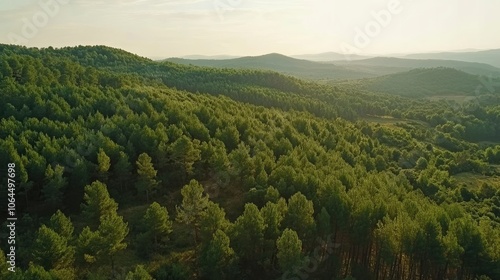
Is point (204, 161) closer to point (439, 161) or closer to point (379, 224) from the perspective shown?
point (379, 224)

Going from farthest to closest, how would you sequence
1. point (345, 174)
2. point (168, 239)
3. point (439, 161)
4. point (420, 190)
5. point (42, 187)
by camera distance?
point (439, 161) → point (420, 190) → point (345, 174) → point (42, 187) → point (168, 239)

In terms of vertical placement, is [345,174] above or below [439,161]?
above

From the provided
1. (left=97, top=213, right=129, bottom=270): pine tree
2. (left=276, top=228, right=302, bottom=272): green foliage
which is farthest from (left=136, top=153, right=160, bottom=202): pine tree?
(left=276, top=228, right=302, bottom=272): green foliage

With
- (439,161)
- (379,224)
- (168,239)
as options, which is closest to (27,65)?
(168,239)

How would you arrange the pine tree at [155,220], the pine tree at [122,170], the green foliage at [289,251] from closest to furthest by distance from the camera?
the green foliage at [289,251] < the pine tree at [155,220] < the pine tree at [122,170]

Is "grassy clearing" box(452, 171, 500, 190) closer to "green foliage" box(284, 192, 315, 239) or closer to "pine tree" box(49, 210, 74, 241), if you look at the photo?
"green foliage" box(284, 192, 315, 239)

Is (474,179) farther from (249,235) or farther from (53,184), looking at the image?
(53,184)

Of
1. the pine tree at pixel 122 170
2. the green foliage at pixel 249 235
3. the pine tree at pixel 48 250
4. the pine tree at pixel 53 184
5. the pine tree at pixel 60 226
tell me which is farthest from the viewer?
the pine tree at pixel 122 170

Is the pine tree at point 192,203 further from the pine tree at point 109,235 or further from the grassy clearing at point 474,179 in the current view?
the grassy clearing at point 474,179

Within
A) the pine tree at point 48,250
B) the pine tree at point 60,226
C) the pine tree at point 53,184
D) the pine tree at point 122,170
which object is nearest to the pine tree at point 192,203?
the pine tree at point 60,226
